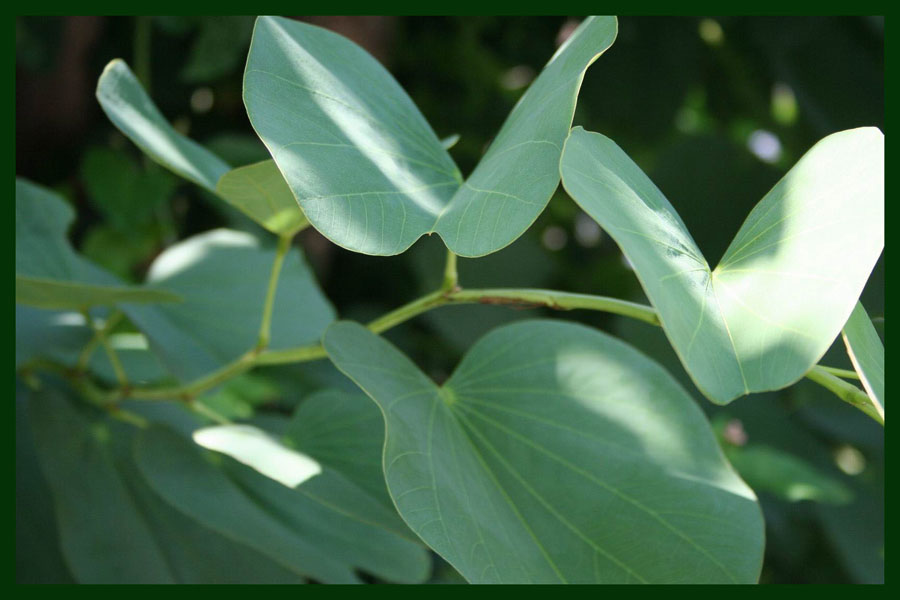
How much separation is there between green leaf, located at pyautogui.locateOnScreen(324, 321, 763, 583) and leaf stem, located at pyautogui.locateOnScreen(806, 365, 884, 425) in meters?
0.08

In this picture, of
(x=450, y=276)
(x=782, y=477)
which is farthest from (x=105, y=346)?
(x=782, y=477)

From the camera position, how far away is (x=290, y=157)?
0.93ft

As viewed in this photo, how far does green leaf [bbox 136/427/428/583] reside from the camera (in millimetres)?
403

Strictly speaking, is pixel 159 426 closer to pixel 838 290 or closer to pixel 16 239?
pixel 16 239

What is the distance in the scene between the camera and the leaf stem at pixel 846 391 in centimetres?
27

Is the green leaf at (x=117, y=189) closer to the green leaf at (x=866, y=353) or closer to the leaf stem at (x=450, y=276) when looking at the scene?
the leaf stem at (x=450, y=276)

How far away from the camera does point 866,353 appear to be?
0.26 metres

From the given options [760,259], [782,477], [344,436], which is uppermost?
[760,259]

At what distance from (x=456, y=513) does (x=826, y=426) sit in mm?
659

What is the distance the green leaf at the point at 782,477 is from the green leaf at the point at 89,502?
0.47 metres

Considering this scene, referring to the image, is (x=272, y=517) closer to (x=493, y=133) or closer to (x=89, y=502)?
(x=89, y=502)

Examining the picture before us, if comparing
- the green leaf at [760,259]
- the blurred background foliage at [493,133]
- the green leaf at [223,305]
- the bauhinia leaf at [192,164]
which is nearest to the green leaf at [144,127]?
the bauhinia leaf at [192,164]

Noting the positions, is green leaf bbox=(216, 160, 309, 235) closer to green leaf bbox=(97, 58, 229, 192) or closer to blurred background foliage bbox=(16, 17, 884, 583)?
green leaf bbox=(97, 58, 229, 192)

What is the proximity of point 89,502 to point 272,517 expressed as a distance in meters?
0.11
